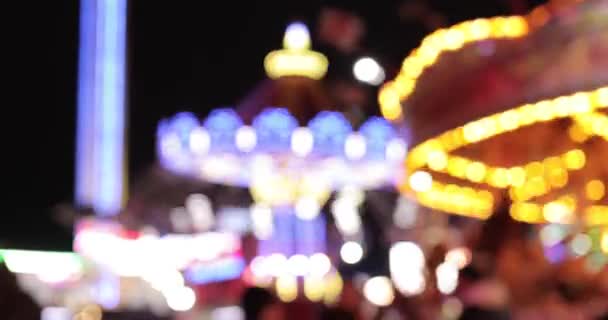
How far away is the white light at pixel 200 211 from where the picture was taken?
31856mm

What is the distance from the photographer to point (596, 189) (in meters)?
8.95

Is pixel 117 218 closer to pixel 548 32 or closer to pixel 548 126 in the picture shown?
pixel 548 126

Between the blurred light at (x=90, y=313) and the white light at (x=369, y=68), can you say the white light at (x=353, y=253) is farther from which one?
the white light at (x=369, y=68)

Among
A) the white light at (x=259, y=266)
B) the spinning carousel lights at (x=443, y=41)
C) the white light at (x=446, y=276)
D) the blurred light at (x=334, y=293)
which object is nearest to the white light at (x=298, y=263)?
the white light at (x=259, y=266)

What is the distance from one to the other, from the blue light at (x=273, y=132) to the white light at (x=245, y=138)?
0.33 feet

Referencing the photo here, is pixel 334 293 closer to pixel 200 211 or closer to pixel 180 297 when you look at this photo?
pixel 180 297

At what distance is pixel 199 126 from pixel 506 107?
17.0m

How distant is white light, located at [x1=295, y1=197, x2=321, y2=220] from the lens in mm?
24219

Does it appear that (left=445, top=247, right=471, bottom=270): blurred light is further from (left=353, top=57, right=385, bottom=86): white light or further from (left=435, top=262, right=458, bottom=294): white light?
(left=353, top=57, right=385, bottom=86): white light

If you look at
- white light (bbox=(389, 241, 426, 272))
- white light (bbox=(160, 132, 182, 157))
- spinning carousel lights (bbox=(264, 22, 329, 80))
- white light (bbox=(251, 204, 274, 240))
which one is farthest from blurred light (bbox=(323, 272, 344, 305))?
white light (bbox=(251, 204, 274, 240))

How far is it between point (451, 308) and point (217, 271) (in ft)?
85.6

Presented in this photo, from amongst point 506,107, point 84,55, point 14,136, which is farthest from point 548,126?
point 14,136

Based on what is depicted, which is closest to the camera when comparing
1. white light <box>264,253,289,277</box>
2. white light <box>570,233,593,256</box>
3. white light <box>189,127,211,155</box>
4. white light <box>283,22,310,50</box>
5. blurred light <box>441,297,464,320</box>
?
blurred light <box>441,297,464,320</box>

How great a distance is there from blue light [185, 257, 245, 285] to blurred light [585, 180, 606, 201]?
21.2 metres
